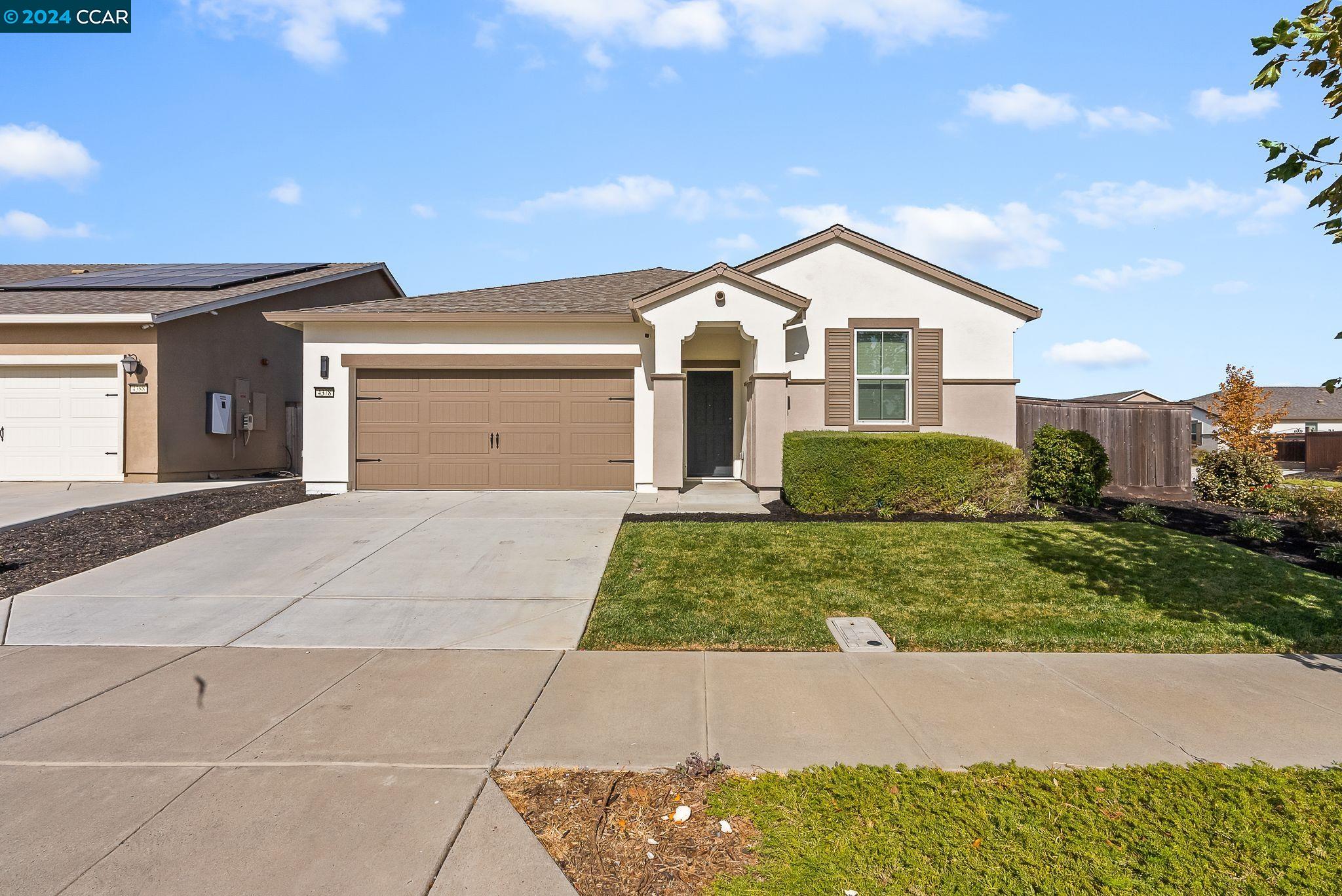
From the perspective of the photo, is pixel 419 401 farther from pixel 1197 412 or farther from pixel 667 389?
pixel 1197 412

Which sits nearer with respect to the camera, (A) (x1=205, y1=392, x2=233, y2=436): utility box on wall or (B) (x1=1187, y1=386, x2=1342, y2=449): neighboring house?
(A) (x1=205, y1=392, x2=233, y2=436): utility box on wall

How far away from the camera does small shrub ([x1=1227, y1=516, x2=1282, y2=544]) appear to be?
8094 millimetres

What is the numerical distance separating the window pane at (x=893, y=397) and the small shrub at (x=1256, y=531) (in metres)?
5.12

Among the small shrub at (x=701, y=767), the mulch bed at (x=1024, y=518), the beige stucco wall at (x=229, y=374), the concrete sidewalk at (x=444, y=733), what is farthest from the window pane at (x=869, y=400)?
the beige stucco wall at (x=229, y=374)

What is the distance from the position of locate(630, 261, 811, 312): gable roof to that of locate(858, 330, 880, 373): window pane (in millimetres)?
1547

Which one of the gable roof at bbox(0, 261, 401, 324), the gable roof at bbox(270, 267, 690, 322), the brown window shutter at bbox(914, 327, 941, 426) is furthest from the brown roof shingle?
the brown window shutter at bbox(914, 327, 941, 426)

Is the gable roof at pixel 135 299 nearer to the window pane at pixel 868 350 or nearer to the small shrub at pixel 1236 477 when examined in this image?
the window pane at pixel 868 350

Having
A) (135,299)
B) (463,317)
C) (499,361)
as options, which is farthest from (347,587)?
(135,299)

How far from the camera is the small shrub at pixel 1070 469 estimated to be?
10359 millimetres

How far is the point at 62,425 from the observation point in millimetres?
13656

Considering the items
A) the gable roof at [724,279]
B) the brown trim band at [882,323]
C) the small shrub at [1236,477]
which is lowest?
the small shrub at [1236,477]

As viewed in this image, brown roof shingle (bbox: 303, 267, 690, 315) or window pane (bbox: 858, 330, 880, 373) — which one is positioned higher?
brown roof shingle (bbox: 303, 267, 690, 315)

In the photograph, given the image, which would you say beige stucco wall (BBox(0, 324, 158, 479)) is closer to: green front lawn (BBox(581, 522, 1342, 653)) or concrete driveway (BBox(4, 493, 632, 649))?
concrete driveway (BBox(4, 493, 632, 649))

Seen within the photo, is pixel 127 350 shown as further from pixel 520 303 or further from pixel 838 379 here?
pixel 838 379
